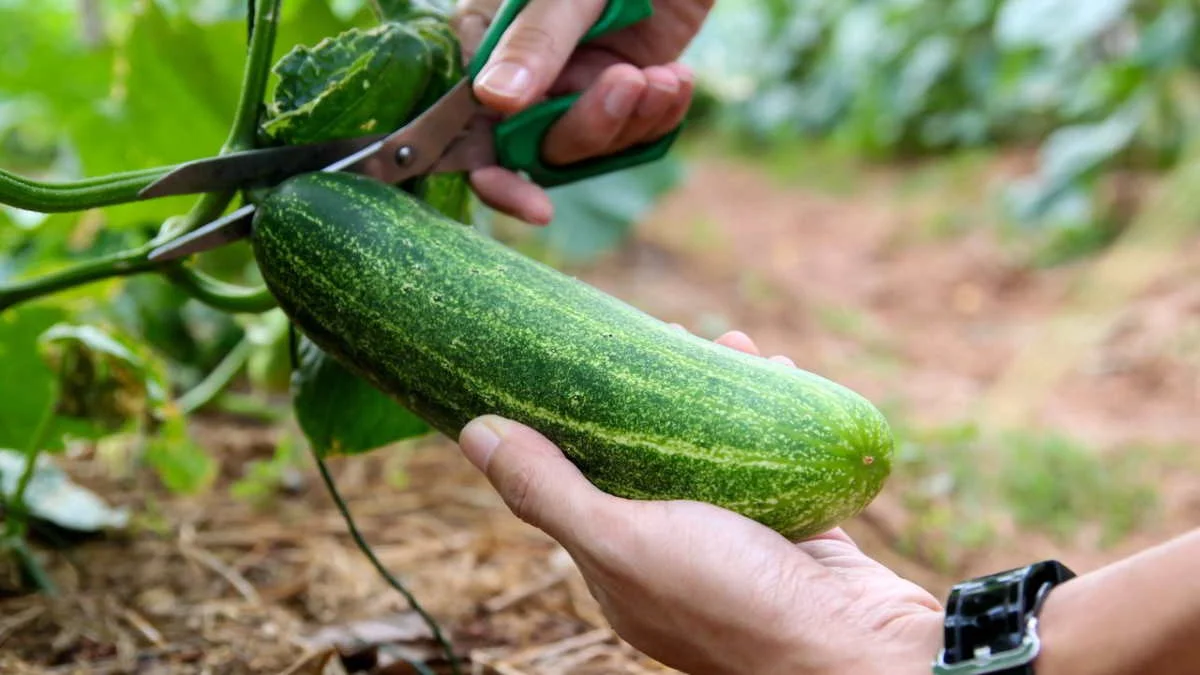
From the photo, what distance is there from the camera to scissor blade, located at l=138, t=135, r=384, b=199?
1.36 meters

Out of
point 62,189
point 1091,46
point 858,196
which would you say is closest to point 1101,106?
point 1091,46

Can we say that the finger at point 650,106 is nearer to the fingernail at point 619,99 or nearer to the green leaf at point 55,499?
the fingernail at point 619,99

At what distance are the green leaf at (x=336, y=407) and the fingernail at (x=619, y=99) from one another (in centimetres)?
53

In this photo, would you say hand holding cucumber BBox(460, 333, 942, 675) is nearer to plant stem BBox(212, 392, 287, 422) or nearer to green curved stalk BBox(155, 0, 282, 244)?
green curved stalk BBox(155, 0, 282, 244)

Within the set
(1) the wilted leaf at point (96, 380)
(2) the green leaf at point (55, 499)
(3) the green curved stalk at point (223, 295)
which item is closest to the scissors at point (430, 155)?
(3) the green curved stalk at point (223, 295)

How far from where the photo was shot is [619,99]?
166 cm

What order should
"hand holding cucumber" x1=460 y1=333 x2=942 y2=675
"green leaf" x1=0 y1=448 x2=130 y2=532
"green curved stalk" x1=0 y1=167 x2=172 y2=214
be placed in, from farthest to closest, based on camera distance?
"green leaf" x1=0 y1=448 x2=130 y2=532, "green curved stalk" x1=0 y1=167 x2=172 y2=214, "hand holding cucumber" x1=460 y1=333 x2=942 y2=675

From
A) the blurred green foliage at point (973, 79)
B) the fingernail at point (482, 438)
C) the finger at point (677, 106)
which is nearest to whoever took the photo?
the fingernail at point (482, 438)

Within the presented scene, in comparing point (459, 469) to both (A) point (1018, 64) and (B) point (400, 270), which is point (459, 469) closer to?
(B) point (400, 270)

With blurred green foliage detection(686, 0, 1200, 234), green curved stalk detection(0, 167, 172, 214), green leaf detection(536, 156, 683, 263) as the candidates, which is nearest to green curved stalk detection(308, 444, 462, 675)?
green curved stalk detection(0, 167, 172, 214)

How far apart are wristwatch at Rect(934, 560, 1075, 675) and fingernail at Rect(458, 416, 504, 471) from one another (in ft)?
1.57

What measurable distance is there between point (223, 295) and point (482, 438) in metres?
0.59

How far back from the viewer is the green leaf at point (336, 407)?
1.63 m

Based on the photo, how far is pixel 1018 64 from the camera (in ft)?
20.9
